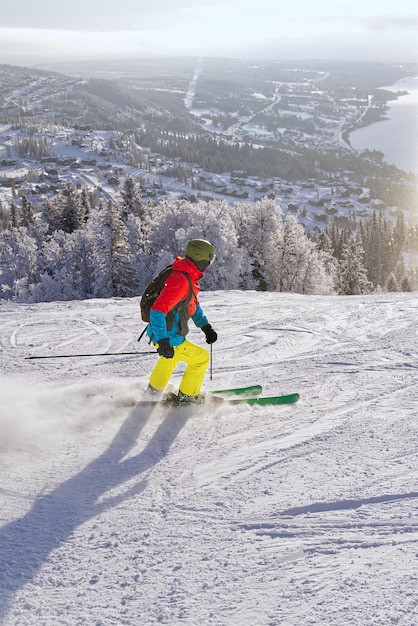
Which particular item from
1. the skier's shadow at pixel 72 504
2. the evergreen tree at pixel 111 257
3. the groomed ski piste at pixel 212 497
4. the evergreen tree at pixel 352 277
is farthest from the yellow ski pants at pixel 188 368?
the evergreen tree at pixel 352 277

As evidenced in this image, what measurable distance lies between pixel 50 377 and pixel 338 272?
1631 inches

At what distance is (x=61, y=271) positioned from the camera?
3300 centimetres

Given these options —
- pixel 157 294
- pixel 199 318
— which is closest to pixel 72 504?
pixel 157 294

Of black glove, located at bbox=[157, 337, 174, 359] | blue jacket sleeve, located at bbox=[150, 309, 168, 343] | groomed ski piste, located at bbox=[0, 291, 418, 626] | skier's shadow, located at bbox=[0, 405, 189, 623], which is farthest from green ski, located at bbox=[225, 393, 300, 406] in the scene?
blue jacket sleeve, located at bbox=[150, 309, 168, 343]

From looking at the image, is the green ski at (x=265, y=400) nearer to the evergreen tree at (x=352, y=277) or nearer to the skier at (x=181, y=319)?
the skier at (x=181, y=319)

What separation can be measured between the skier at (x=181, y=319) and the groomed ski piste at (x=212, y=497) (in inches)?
12.8

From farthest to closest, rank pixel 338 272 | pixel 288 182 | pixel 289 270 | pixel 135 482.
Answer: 1. pixel 288 182
2. pixel 338 272
3. pixel 289 270
4. pixel 135 482

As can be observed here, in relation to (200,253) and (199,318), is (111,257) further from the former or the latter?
(200,253)

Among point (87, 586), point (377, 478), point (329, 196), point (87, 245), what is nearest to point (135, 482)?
point (87, 586)

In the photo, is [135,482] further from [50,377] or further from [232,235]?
[232,235]

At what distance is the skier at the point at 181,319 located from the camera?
4.78 m

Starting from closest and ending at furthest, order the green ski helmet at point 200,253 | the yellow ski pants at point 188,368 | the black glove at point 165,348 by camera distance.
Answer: the black glove at point 165,348 → the green ski helmet at point 200,253 → the yellow ski pants at point 188,368

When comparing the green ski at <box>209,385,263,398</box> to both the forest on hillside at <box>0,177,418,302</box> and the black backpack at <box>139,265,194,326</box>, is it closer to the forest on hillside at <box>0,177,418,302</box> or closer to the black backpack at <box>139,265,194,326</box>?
the black backpack at <box>139,265,194,326</box>

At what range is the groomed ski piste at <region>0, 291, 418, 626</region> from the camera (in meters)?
2.93
